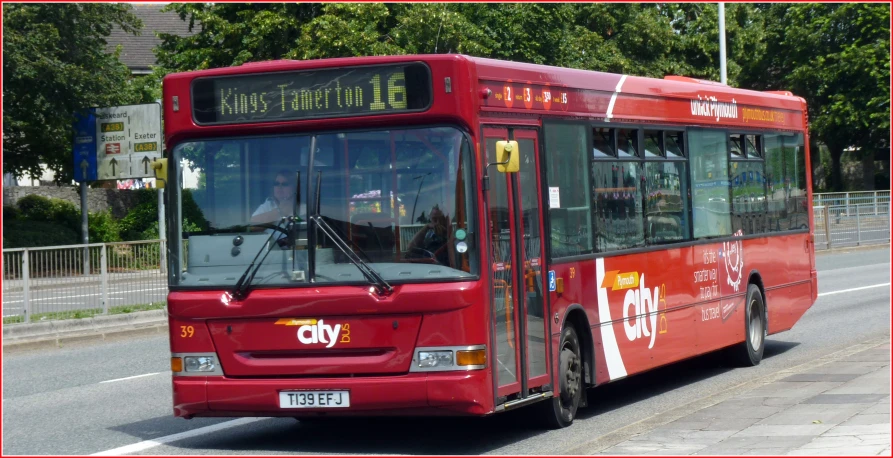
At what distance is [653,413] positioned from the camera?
440 inches

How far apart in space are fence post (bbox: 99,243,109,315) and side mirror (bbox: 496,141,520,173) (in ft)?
45.4

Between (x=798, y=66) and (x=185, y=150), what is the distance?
6142 centimetres

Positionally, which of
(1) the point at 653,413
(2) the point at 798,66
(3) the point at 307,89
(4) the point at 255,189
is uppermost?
(2) the point at 798,66

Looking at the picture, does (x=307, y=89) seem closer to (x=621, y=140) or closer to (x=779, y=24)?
(x=621, y=140)

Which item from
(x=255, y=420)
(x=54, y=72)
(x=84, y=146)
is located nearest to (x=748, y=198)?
(x=255, y=420)

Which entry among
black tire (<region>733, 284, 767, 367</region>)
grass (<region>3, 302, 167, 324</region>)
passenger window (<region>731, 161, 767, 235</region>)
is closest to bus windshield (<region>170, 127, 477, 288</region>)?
passenger window (<region>731, 161, 767, 235</region>)

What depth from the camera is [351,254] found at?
891 centimetres

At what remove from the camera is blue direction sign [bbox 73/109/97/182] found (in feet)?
122

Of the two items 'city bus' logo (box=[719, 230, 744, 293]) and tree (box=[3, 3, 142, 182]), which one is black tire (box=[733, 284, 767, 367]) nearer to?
'city bus' logo (box=[719, 230, 744, 293])

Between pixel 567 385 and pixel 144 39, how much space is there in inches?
2488

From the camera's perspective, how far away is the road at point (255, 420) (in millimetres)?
9641

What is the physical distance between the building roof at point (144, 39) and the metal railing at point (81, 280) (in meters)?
44.4

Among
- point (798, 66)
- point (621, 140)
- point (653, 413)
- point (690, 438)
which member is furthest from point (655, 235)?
point (798, 66)

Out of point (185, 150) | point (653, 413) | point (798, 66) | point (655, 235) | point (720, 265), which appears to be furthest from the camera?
point (798, 66)
